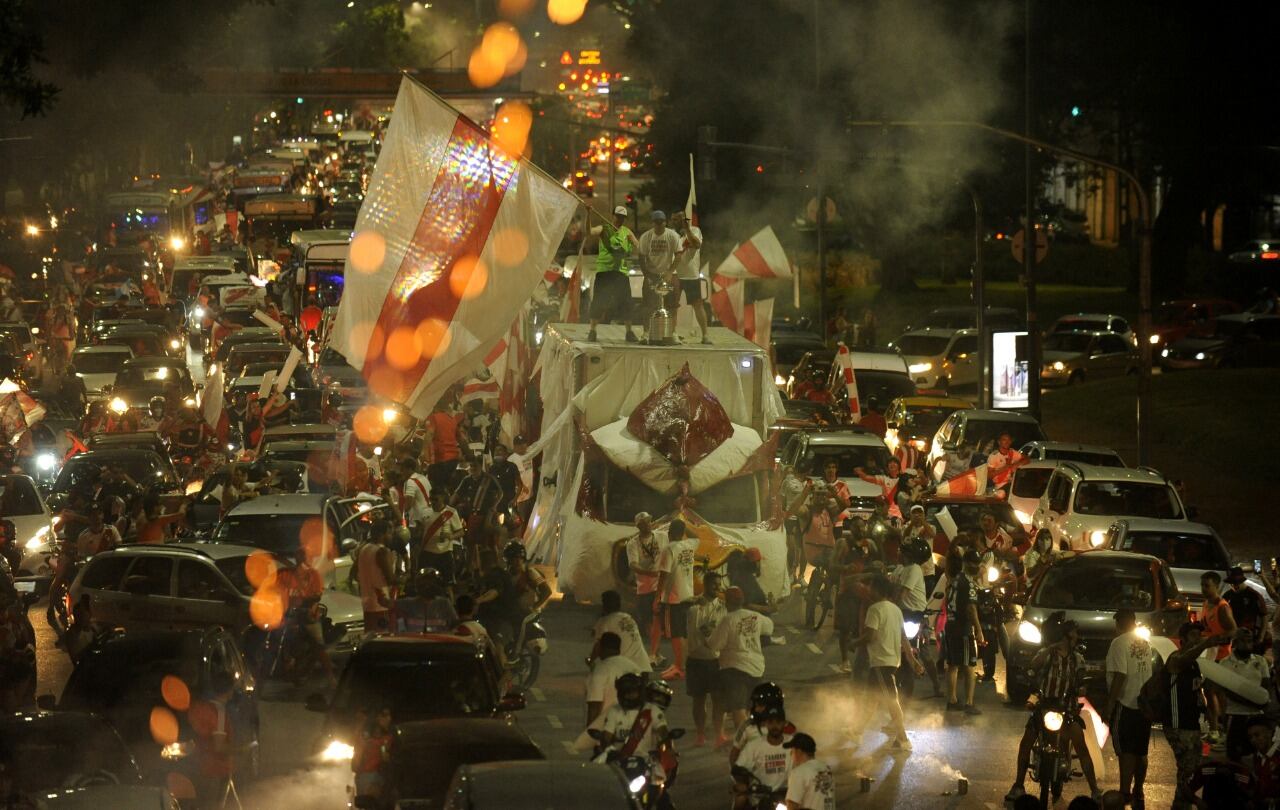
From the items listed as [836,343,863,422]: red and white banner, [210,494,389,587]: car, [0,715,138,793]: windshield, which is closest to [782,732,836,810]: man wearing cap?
[0,715,138,793]: windshield

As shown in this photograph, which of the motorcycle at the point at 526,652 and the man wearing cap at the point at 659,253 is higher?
the man wearing cap at the point at 659,253

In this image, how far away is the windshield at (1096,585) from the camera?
58.6 feet

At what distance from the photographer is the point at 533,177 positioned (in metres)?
16.0

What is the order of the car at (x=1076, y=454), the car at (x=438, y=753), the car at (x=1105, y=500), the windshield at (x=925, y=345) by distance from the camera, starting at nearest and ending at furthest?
1. the car at (x=438, y=753)
2. the car at (x=1105, y=500)
3. the car at (x=1076, y=454)
4. the windshield at (x=925, y=345)

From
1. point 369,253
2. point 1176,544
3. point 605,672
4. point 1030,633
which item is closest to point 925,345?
point 1176,544

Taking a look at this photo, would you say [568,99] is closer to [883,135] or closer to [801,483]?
[883,135]

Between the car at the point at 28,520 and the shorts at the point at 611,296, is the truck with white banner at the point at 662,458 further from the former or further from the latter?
the car at the point at 28,520

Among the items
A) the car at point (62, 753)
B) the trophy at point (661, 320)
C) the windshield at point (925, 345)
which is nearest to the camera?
the car at point (62, 753)

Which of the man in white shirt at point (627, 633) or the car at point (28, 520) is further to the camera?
the car at point (28, 520)

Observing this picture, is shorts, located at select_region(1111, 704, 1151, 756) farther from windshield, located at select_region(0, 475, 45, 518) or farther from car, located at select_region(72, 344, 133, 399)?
car, located at select_region(72, 344, 133, 399)

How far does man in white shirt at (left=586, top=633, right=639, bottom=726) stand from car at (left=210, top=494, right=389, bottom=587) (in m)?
6.08

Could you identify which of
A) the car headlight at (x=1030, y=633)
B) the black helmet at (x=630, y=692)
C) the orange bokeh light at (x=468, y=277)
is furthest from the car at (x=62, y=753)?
the car headlight at (x=1030, y=633)

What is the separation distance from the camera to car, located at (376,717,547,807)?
1095 cm

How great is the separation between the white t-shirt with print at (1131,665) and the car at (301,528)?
7.78 m
